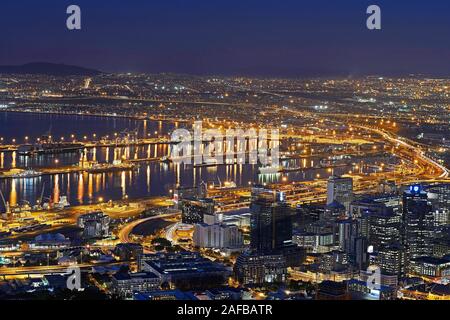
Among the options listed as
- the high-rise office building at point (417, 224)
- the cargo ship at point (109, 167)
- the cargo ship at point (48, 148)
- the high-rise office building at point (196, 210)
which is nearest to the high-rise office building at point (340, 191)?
the high-rise office building at point (417, 224)

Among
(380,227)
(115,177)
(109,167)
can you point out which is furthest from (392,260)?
(109,167)

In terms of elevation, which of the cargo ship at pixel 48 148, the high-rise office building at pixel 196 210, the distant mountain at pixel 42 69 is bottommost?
the high-rise office building at pixel 196 210

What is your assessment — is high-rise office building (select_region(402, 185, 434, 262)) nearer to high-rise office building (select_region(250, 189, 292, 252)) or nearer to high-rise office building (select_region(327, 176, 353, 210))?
high-rise office building (select_region(250, 189, 292, 252))

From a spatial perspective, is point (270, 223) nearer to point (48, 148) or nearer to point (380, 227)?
point (380, 227)

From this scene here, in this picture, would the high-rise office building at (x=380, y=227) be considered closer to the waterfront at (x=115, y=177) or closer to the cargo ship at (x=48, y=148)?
the waterfront at (x=115, y=177)

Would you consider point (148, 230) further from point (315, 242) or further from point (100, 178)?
point (100, 178)
